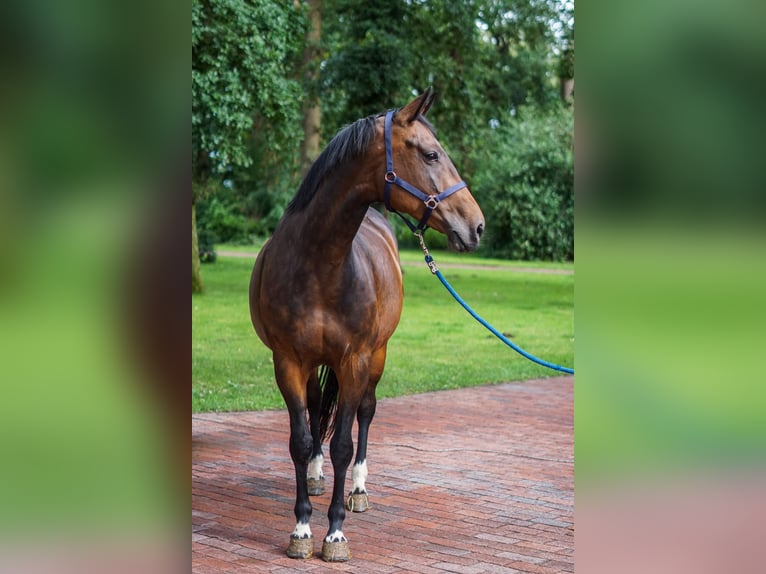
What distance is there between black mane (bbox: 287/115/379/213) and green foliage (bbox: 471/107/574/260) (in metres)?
22.3

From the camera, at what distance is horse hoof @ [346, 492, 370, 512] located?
5.09m

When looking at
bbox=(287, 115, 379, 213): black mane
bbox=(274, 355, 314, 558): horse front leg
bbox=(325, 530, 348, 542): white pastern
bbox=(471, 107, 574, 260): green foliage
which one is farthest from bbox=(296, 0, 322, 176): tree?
bbox=(325, 530, 348, 542): white pastern

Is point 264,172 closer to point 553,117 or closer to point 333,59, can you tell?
point 333,59

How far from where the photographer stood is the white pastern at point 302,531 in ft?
14.3

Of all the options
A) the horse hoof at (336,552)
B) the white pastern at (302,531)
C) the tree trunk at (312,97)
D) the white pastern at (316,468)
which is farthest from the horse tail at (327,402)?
the tree trunk at (312,97)

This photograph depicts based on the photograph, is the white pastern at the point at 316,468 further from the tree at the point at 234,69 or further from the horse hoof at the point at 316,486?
the tree at the point at 234,69

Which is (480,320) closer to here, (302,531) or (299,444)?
(299,444)

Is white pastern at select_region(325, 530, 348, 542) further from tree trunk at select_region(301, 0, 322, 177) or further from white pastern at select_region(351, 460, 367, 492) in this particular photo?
tree trunk at select_region(301, 0, 322, 177)

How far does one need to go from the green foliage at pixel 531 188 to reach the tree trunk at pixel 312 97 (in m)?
7.32

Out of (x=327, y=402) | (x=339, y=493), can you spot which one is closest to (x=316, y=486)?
(x=327, y=402)

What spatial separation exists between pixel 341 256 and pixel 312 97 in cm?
1532
